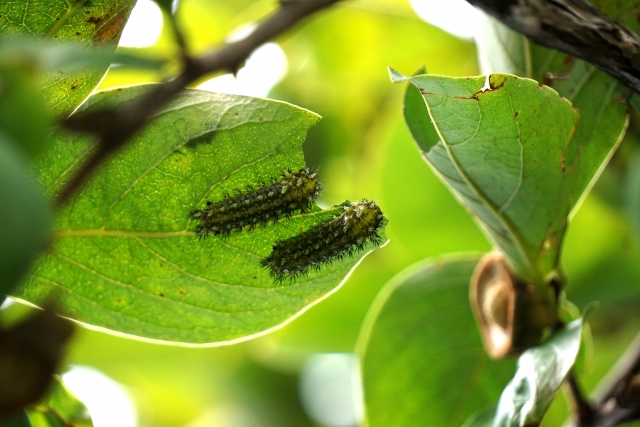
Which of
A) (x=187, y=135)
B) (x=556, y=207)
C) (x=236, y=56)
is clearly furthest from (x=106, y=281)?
(x=556, y=207)

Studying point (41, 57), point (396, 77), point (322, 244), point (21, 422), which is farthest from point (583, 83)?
point (21, 422)

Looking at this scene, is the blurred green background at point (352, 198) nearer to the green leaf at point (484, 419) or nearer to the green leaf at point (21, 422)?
the green leaf at point (484, 419)

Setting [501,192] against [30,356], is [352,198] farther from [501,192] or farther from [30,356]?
[30,356]

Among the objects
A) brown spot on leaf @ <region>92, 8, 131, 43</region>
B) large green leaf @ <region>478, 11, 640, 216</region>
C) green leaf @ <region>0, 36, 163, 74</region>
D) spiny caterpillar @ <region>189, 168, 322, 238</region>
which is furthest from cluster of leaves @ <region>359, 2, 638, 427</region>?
green leaf @ <region>0, 36, 163, 74</region>

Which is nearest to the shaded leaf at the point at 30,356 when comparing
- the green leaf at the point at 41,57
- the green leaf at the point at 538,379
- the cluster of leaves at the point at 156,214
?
the green leaf at the point at 41,57

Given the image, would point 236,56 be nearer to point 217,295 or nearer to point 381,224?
point 217,295

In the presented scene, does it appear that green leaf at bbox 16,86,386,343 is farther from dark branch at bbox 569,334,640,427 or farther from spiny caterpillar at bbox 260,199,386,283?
dark branch at bbox 569,334,640,427

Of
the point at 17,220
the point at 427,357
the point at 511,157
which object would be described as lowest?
the point at 427,357
